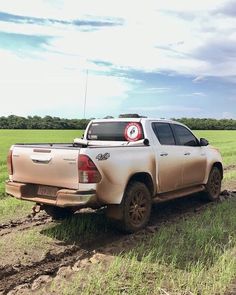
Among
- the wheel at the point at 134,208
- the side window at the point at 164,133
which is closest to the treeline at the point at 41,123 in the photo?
the side window at the point at 164,133

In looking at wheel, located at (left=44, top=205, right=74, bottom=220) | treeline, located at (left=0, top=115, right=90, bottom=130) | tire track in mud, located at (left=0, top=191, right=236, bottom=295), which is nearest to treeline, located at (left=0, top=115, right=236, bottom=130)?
treeline, located at (left=0, top=115, right=90, bottom=130)

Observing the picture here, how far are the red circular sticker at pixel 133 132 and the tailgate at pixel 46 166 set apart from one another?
1906 mm

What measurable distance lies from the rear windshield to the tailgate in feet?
6.25

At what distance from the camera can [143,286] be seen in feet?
16.5

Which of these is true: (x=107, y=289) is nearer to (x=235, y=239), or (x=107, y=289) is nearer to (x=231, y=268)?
(x=231, y=268)

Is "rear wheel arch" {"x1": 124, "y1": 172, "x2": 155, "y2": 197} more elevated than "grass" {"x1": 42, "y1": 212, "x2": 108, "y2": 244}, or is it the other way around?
"rear wheel arch" {"x1": 124, "y1": 172, "x2": 155, "y2": 197}

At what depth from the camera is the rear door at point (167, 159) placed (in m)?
8.17

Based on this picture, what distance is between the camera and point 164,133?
874 centimetres

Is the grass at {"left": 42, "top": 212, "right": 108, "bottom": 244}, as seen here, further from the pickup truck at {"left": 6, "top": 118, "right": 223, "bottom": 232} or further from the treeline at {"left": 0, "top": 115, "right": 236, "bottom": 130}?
the treeline at {"left": 0, "top": 115, "right": 236, "bottom": 130}

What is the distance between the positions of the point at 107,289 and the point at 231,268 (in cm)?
159

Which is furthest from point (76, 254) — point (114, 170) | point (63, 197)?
point (114, 170)

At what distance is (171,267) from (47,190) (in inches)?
94.3

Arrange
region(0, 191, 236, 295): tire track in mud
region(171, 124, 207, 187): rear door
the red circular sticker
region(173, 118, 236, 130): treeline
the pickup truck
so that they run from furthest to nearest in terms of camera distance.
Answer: region(173, 118, 236, 130): treeline, region(171, 124, 207, 187): rear door, the red circular sticker, the pickup truck, region(0, 191, 236, 295): tire track in mud

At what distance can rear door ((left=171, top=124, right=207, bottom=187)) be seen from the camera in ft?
29.9
